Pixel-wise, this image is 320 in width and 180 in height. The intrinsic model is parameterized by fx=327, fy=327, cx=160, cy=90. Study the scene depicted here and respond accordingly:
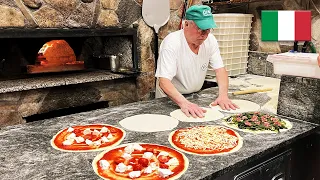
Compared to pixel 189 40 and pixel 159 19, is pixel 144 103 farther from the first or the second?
pixel 159 19

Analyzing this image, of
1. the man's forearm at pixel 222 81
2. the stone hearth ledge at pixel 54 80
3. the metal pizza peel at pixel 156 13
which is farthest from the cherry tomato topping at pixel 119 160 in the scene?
the metal pizza peel at pixel 156 13

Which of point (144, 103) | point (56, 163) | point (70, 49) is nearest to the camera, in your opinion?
point (56, 163)

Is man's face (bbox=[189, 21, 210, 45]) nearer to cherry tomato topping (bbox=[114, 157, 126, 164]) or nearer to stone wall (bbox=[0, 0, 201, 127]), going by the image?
stone wall (bbox=[0, 0, 201, 127])

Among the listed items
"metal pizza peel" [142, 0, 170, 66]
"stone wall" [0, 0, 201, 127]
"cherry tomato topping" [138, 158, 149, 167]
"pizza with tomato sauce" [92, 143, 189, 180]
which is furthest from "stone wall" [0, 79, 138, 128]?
"cherry tomato topping" [138, 158, 149, 167]

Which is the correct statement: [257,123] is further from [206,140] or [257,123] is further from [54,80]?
[54,80]

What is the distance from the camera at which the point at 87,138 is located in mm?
1704

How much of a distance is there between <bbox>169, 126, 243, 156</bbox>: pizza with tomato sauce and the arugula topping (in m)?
0.14

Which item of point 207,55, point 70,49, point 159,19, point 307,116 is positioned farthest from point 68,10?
point 307,116

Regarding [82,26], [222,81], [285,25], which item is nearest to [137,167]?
[285,25]

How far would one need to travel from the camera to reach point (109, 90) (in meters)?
3.59

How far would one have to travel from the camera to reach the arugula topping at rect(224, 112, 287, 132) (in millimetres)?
1888

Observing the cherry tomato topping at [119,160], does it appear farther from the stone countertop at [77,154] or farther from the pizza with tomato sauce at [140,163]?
the stone countertop at [77,154]

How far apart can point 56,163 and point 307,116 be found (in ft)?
4.92

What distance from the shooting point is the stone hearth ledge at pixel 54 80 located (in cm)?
280
